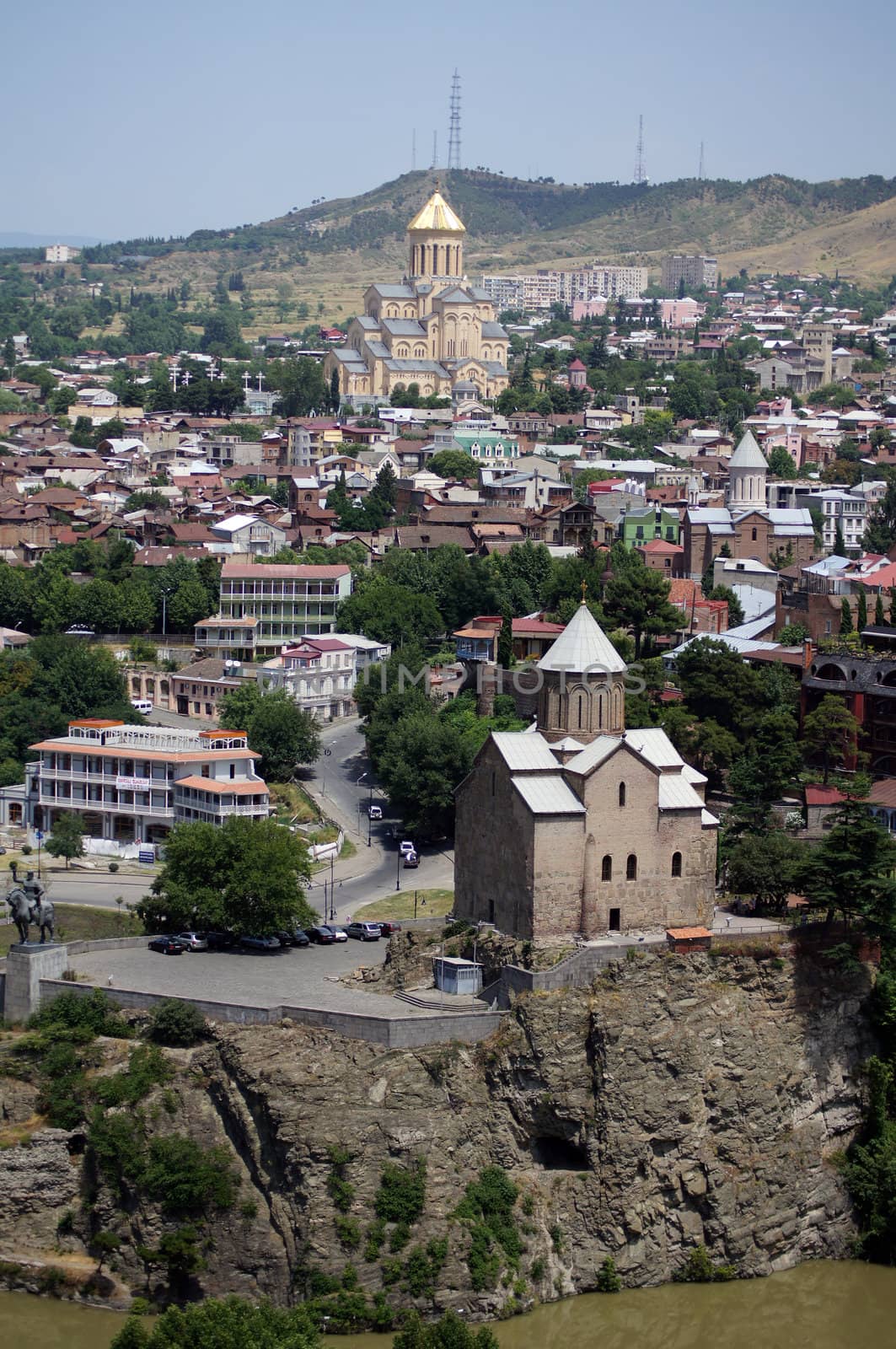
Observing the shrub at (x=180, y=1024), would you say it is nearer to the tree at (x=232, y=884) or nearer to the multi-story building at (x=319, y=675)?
the tree at (x=232, y=884)

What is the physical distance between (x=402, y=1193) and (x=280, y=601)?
31.3 m

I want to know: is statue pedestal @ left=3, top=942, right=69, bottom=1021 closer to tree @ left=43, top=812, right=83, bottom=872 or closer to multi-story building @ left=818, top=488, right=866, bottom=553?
tree @ left=43, top=812, right=83, bottom=872

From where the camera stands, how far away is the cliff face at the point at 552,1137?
107ft

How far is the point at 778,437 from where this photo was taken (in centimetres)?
8981

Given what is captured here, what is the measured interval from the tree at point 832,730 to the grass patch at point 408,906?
317 inches

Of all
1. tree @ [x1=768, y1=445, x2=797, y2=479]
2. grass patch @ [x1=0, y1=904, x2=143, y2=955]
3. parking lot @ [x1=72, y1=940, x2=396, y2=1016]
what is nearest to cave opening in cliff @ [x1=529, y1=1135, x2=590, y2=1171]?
parking lot @ [x1=72, y1=940, x2=396, y2=1016]

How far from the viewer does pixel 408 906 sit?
4306 centimetres

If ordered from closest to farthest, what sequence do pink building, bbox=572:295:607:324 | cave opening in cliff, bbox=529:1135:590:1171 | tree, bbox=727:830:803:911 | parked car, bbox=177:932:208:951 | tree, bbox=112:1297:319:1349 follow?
tree, bbox=112:1297:319:1349 → cave opening in cliff, bbox=529:1135:590:1171 → tree, bbox=727:830:803:911 → parked car, bbox=177:932:208:951 → pink building, bbox=572:295:607:324

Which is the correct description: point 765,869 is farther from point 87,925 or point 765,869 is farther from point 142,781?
point 142,781

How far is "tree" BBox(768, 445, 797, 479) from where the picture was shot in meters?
83.4

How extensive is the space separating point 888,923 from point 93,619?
32.4m

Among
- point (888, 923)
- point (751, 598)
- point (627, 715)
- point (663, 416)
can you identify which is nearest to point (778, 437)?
point (663, 416)

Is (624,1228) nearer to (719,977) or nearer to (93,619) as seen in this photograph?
(719,977)

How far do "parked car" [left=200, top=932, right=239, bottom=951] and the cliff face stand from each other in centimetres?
477
